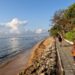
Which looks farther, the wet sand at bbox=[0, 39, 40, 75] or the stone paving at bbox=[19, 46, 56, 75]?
the wet sand at bbox=[0, 39, 40, 75]

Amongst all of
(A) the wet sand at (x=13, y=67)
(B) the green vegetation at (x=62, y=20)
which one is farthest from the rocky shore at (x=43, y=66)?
(B) the green vegetation at (x=62, y=20)

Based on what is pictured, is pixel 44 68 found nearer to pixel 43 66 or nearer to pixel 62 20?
pixel 43 66

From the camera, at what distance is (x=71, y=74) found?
44.5 feet

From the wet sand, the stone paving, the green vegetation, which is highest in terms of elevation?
the green vegetation

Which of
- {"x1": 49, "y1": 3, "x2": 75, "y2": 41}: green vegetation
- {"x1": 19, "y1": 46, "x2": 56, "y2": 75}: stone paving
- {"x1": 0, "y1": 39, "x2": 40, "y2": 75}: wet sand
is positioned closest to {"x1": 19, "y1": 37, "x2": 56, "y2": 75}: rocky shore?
{"x1": 19, "y1": 46, "x2": 56, "y2": 75}: stone paving

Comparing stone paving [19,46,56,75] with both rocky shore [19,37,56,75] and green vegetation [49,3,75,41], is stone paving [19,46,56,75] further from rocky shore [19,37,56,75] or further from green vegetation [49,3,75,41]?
green vegetation [49,3,75,41]

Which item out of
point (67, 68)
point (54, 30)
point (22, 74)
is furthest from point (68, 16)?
point (67, 68)

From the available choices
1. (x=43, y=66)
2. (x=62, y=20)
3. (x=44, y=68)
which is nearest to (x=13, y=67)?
(x=43, y=66)

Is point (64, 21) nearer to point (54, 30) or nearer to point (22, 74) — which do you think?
point (54, 30)

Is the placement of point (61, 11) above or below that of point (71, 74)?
above

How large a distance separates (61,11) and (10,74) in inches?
2654

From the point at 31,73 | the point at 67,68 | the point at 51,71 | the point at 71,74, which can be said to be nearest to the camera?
the point at 71,74

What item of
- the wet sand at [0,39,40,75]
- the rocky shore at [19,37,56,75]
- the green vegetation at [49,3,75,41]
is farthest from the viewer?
the green vegetation at [49,3,75,41]

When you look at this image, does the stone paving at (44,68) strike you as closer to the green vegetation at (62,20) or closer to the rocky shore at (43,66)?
the rocky shore at (43,66)
